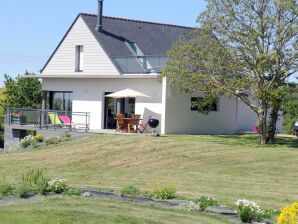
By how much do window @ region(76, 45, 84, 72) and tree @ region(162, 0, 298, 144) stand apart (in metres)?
10.5

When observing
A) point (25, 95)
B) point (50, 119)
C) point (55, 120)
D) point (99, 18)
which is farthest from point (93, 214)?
point (25, 95)

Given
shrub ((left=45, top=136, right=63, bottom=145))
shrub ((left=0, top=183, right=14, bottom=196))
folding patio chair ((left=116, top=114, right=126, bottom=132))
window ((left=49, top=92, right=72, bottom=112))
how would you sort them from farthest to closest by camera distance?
window ((left=49, top=92, right=72, bottom=112)) → folding patio chair ((left=116, top=114, right=126, bottom=132)) → shrub ((left=45, top=136, right=63, bottom=145)) → shrub ((left=0, top=183, right=14, bottom=196))

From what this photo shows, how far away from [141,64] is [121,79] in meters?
1.66

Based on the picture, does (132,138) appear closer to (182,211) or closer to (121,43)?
(121,43)

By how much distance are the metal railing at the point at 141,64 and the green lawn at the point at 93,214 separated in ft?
70.5

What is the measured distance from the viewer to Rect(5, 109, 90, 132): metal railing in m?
35.5

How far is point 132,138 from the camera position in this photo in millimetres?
29688

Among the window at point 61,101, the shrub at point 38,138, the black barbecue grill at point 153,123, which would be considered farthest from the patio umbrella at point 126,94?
the window at point 61,101

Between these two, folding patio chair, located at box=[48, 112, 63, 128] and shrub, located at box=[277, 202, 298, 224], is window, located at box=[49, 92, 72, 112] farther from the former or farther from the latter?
shrub, located at box=[277, 202, 298, 224]

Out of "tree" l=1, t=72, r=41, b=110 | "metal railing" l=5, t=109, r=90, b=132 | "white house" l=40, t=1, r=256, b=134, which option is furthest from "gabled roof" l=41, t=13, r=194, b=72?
"tree" l=1, t=72, r=41, b=110

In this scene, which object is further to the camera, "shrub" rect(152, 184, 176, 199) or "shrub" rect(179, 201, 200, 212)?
"shrub" rect(152, 184, 176, 199)

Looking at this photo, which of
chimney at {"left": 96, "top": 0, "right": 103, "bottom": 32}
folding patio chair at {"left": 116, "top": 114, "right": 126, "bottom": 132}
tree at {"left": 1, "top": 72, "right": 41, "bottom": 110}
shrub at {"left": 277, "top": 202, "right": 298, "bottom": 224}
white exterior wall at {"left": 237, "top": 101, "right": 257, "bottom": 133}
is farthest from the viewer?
tree at {"left": 1, "top": 72, "right": 41, "bottom": 110}

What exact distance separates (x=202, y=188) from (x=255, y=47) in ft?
40.1

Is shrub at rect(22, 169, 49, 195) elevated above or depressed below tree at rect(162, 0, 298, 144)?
below
